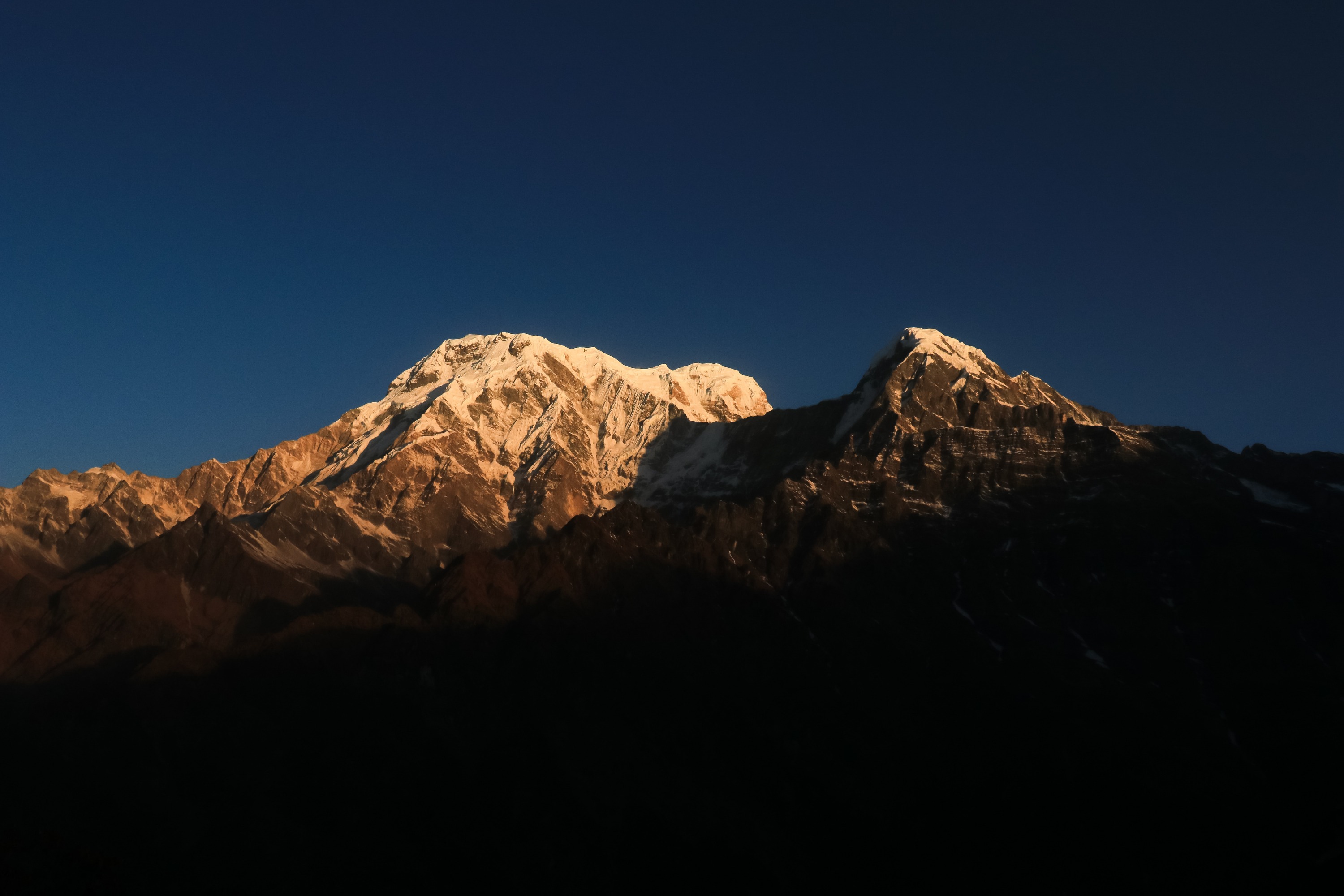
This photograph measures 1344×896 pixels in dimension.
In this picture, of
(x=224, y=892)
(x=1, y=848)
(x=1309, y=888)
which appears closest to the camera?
(x=1, y=848)

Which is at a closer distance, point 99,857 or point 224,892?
point 99,857

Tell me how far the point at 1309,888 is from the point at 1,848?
134 m

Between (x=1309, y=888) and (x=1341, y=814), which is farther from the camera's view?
(x=1341, y=814)

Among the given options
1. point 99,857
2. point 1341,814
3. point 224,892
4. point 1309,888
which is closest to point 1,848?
point 99,857

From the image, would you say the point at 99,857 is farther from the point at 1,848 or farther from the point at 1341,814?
the point at 1341,814

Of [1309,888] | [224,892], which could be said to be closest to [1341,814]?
[1309,888]

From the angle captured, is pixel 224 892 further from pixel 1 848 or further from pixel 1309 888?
pixel 1309 888

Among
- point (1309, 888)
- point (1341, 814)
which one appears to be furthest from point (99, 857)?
point (1341, 814)

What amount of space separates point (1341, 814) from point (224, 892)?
134460mm

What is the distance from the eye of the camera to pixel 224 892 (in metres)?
172

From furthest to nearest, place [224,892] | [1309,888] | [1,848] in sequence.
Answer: [224,892] → [1309,888] → [1,848]

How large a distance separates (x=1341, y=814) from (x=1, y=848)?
14951 centimetres

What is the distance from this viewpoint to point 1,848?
13588 centimetres

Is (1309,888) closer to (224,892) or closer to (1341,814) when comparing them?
(1341,814)
